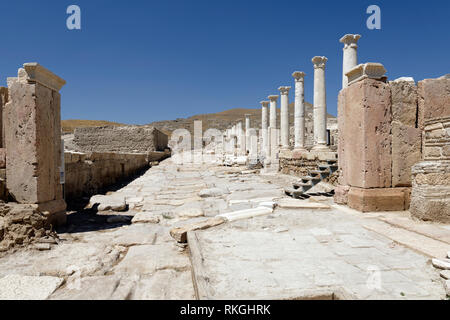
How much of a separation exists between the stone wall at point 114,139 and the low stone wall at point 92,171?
7757mm

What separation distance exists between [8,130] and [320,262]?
14.3 feet

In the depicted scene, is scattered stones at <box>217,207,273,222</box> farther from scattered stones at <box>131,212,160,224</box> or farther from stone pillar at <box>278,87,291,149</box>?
stone pillar at <box>278,87,291,149</box>

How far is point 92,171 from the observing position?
26.5 ft

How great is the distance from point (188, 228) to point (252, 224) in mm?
956

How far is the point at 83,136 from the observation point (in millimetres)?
19719

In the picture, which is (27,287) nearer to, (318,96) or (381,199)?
(381,199)

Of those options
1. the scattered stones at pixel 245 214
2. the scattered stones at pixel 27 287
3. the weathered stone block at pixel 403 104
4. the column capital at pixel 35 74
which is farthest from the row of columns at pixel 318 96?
the scattered stones at pixel 27 287

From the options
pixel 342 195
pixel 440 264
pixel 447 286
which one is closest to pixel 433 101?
pixel 342 195

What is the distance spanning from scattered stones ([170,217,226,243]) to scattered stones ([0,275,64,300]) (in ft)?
4.52

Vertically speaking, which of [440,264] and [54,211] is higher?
[54,211]

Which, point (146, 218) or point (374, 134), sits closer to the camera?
Result: point (146, 218)

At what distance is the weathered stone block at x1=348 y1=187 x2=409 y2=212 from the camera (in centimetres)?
504
